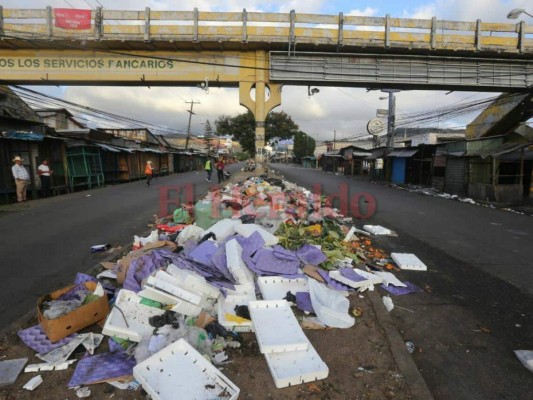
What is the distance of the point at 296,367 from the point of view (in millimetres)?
2400

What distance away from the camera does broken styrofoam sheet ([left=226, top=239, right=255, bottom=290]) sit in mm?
3652

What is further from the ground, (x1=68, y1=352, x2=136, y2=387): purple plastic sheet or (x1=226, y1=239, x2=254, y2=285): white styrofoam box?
(x1=226, y1=239, x2=254, y2=285): white styrofoam box

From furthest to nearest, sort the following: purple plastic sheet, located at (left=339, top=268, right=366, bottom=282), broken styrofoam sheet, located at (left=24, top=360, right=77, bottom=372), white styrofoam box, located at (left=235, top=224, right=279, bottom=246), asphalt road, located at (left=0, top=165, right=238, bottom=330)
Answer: white styrofoam box, located at (left=235, top=224, right=279, bottom=246) → asphalt road, located at (left=0, top=165, right=238, bottom=330) → purple plastic sheet, located at (left=339, top=268, right=366, bottom=282) → broken styrofoam sheet, located at (left=24, top=360, right=77, bottom=372)

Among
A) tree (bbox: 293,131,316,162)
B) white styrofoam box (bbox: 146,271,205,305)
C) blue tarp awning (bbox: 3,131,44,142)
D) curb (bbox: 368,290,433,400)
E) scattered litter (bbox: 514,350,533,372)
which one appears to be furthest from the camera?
tree (bbox: 293,131,316,162)

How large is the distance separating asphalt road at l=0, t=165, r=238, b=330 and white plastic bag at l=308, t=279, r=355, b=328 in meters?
3.13

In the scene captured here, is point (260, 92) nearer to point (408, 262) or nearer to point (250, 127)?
point (408, 262)

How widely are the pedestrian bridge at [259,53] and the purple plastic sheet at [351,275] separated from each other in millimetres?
13976

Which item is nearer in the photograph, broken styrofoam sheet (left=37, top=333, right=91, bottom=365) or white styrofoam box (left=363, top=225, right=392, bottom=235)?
broken styrofoam sheet (left=37, top=333, right=91, bottom=365)

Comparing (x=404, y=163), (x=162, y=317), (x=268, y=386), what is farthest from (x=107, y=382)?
(x=404, y=163)

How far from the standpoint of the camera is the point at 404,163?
79.7 ft

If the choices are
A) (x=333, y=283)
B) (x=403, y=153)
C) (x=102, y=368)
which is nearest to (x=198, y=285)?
(x=102, y=368)

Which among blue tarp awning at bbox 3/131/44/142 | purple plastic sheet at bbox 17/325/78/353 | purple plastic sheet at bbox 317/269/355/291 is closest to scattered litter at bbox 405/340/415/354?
purple plastic sheet at bbox 317/269/355/291

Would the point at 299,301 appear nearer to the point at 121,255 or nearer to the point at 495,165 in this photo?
the point at 121,255

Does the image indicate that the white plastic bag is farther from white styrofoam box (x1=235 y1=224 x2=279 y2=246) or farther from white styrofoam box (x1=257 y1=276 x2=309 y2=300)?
white styrofoam box (x1=235 y1=224 x2=279 y2=246)
